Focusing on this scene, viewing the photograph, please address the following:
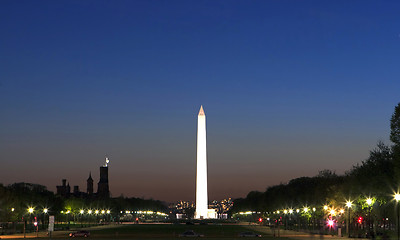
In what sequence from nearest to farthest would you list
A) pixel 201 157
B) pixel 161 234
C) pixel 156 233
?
pixel 161 234 → pixel 156 233 → pixel 201 157

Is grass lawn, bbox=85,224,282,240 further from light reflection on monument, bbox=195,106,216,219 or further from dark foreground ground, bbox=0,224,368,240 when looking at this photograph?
light reflection on monument, bbox=195,106,216,219

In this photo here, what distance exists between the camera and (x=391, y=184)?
62.4m

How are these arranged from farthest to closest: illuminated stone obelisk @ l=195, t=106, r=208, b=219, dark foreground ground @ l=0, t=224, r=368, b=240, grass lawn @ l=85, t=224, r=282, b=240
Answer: illuminated stone obelisk @ l=195, t=106, r=208, b=219, grass lawn @ l=85, t=224, r=282, b=240, dark foreground ground @ l=0, t=224, r=368, b=240

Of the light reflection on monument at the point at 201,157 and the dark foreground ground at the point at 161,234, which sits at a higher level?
the light reflection on monument at the point at 201,157

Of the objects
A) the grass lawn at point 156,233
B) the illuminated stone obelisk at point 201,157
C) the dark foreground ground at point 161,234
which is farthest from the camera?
the illuminated stone obelisk at point 201,157

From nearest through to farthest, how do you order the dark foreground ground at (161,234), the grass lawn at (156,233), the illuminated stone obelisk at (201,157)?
the dark foreground ground at (161,234) → the grass lawn at (156,233) → the illuminated stone obelisk at (201,157)

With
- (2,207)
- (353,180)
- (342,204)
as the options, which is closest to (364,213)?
(342,204)

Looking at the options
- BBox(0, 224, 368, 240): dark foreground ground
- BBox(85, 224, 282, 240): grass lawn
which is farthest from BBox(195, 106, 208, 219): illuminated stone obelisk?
BBox(0, 224, 368, 240): dark foreground ground

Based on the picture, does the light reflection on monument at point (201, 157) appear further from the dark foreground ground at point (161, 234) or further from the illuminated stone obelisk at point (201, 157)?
the dark foreground ground at point (161, 234)

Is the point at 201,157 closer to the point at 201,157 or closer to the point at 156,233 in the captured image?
the point at 201,157

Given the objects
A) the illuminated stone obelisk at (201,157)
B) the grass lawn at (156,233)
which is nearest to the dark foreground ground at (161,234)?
Answer: the grass lawn at (156,233)

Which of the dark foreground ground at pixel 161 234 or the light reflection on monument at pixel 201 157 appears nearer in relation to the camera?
the dark foreground ground at pixel 161 234

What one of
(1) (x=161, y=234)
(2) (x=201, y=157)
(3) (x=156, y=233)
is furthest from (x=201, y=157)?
(1) (x=161, y=234)

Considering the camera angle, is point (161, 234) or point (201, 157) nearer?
point (161, 234)
